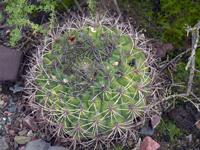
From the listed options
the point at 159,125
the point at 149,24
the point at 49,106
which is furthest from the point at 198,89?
the point at 49,106

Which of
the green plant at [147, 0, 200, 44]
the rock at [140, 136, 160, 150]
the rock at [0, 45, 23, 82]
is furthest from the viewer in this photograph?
the green plant at [147, 0, 200, 44]

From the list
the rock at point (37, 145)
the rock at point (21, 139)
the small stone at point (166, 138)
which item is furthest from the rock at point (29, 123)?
the small stone at point (166, 138)

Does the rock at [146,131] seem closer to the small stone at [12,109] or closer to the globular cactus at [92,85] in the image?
the globular cactus at [92,85]

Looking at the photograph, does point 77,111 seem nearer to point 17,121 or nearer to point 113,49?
point 113,49

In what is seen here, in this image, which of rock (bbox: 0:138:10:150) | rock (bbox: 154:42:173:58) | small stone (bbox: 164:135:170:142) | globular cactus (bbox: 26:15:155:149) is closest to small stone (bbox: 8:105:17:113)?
rock (bbox: 0:138:10:150)

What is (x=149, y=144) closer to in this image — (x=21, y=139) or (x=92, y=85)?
(x=92, y=85)

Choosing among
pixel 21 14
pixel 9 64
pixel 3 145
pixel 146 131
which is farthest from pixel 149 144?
pixel 21 14

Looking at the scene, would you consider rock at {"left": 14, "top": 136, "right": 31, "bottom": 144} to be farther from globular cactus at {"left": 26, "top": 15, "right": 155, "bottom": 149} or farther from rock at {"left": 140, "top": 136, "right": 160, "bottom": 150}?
rock at {"left": 140, "top": 136, "right": 160, "bottom": 150}
